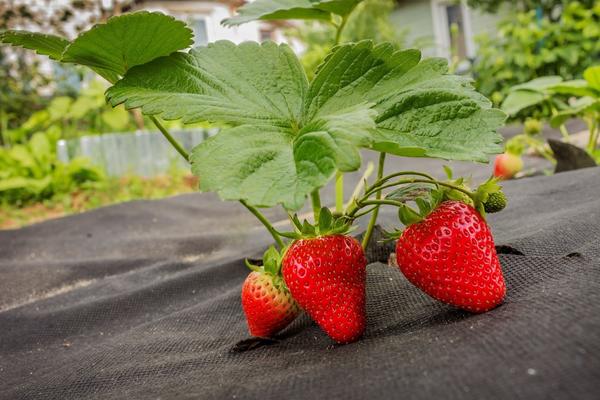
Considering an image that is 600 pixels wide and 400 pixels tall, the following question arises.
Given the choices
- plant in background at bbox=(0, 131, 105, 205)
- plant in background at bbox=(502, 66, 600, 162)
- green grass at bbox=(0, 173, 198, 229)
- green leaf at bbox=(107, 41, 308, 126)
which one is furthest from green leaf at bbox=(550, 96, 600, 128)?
plant in background at bbox=(0, 131, 105, 205)

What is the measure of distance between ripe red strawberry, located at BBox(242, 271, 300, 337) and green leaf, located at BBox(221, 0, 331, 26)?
1.44 ft

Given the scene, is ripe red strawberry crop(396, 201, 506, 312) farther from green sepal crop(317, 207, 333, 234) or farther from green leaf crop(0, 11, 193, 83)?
green leaf crop(0, 11, 193, 83)

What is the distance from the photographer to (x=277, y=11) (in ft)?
3.01

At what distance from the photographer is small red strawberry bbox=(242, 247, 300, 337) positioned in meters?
0.74

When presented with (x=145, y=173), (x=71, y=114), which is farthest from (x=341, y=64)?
(x=71, y=114)

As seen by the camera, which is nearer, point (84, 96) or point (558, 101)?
point (558, 101)

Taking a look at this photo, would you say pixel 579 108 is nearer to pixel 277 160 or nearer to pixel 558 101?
pixel 558 101

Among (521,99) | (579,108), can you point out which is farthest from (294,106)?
(521,99)

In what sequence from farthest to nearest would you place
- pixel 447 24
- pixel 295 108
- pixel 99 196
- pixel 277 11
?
pixel 447 24 → pixel 99 196 → pixel 277 11 → pixel 295 108

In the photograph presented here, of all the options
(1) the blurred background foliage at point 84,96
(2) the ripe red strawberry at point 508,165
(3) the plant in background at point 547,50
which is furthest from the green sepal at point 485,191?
(3) the plant in background at point 547,50

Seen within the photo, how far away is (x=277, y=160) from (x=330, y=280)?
157 mm

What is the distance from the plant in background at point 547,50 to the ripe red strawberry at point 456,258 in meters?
4.02

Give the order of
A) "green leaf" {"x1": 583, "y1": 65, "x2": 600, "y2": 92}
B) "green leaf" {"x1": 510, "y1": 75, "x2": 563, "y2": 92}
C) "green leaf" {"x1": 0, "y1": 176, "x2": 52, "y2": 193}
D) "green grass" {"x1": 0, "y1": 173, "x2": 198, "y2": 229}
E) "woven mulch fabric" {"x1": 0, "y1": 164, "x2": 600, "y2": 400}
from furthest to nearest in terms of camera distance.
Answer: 1. "green leaf" {"x1": 0, "y1": 176, "x2": 52, "y2": 193}
2. "green grass" {"x1": 0, "y1": 173, "x2": 198, "y2": 229}
3. "green leaf" {"x1": 510, "y1": 75, "x2": 563, "y2": 92}
4. "green leaf" {"x1": 583, "y1": 65, "x2": 600, "y2": 92}
5. "woven mulch fabric" {"x1": 0, "y1": 164, "x2": 600, "y2": 400}

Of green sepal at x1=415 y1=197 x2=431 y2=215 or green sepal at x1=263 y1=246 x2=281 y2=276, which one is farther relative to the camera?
green sepal at x1=263 y1=246 x2=281 y2=276
